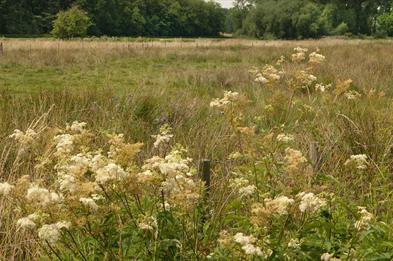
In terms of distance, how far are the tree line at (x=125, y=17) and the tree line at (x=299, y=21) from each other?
20.1 ft

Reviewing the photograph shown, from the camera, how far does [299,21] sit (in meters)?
83.6

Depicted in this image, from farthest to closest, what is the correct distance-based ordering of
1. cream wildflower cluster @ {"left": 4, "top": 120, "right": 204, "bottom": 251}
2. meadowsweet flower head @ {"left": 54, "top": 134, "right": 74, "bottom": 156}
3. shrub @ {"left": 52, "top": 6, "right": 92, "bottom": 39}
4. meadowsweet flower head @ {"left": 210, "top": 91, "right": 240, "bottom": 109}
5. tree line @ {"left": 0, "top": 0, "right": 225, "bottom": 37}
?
tree line @ {"left": 0, "top": 0, "right": 225, "bottom": 37} → shrub @ {"left": 52, "top": 6, "right": 92, "bottom": 39} → meadowsweet flower head @ {"left": 210, "top": 91, "right": 240, "bottom": 109} → meadowsweet flower head @ {"left": 54, "top": 134, "right": 74, "bottom": 156} → cream wildflower cluster @ {"left": 4, "top": 120, "right": 204, "bottom": 251}

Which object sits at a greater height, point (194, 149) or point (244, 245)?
point (244, 245)

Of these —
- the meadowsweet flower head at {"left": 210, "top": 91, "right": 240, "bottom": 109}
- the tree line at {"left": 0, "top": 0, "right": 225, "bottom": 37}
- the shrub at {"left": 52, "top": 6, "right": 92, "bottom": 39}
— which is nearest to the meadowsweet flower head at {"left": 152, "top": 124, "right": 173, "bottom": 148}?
the meadowsweet flower head at {"left": 210, "top": 91, "right": 240, "bottom": 109}

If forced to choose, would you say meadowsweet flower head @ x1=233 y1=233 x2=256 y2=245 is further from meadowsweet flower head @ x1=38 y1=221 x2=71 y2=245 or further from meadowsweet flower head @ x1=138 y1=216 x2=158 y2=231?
meadowsweet flower head @ x1=38 y1=221 x2=71 y2=245

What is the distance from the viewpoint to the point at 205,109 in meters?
8.07

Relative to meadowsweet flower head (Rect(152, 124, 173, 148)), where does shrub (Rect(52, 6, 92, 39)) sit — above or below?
below

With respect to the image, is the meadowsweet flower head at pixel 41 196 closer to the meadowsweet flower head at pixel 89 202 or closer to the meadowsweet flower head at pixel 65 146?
the meadowsweet flower head at pixel 89 202

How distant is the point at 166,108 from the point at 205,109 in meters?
0.84

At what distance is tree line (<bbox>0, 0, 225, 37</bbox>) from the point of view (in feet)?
236

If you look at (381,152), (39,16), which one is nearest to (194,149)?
(381,152)

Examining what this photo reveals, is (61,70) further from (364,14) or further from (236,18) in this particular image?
(364,14)

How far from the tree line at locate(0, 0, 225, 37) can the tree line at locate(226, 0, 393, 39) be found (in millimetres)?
6115

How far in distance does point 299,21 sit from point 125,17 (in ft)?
96.8
